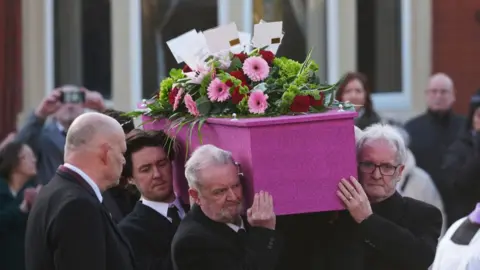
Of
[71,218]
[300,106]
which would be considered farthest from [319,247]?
[71,218]

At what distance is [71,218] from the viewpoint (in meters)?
4.40

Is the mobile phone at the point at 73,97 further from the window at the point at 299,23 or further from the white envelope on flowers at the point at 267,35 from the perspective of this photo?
the white envelope on flowers at the point at 267,35

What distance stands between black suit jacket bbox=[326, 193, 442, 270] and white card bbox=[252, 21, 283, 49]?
2.56 ft

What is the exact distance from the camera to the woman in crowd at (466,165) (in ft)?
25.8

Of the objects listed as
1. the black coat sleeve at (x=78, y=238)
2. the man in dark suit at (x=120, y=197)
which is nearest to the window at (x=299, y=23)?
the man in dark suit at (x=120, y=197)

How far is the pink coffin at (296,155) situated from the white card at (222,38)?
0.46 metres

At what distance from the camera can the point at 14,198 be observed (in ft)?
25.8

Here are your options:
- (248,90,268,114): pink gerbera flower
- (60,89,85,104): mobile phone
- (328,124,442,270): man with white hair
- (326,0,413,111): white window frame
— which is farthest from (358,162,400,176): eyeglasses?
(326,0,413,111): white window frame

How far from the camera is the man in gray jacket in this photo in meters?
8.36

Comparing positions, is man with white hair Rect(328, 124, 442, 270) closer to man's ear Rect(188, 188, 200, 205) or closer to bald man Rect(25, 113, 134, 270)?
man's ear Rect(188, 188, 200, 205)

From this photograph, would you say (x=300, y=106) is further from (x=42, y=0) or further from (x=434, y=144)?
(x=42, y=0)

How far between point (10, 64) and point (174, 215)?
19.4 ft

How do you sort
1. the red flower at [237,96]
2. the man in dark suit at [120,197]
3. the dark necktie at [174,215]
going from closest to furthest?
the red flower at [237,96] → the dark necktie at [174,215] → the man in dark suit at [120,197]

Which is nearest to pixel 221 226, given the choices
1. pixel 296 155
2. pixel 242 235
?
pixel 242 235
